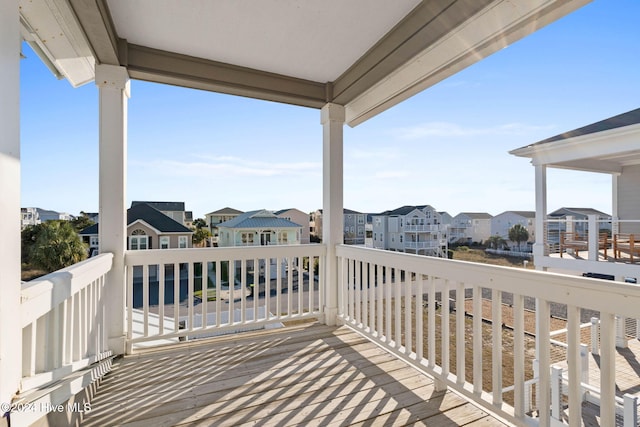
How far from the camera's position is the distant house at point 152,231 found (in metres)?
2.61

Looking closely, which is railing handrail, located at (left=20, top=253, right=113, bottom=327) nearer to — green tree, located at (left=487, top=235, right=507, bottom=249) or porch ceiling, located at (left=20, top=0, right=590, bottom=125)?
porch ceiling, located at (left=20, top=0, right=590, bottom=125)

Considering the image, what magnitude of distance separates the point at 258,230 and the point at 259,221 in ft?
0.31

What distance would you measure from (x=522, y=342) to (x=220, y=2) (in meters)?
2.75

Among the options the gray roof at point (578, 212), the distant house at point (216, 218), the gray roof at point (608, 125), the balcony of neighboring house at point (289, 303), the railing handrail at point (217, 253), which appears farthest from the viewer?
the distant house at point (216, 218)

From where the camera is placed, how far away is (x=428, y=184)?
109 inches

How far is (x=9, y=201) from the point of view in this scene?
926 millimetres

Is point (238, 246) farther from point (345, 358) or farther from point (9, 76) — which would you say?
point (9, 76)

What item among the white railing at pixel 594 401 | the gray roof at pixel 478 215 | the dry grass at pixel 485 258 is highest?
the gray roof at pixel 478 215

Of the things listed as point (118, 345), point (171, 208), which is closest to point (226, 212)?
point (171, 208)

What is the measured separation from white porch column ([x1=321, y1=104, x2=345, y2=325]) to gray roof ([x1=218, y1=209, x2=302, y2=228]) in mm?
471

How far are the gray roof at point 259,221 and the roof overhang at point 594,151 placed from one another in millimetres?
2277

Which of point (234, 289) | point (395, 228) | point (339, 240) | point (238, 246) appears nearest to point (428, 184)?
point (395, 228)

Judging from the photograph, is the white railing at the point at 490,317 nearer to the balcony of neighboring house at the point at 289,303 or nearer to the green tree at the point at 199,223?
the balcony of neighboring house at the point at 289,303

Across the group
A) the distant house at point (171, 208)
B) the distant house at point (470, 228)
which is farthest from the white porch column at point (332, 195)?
the distant house at point (171, 208)
